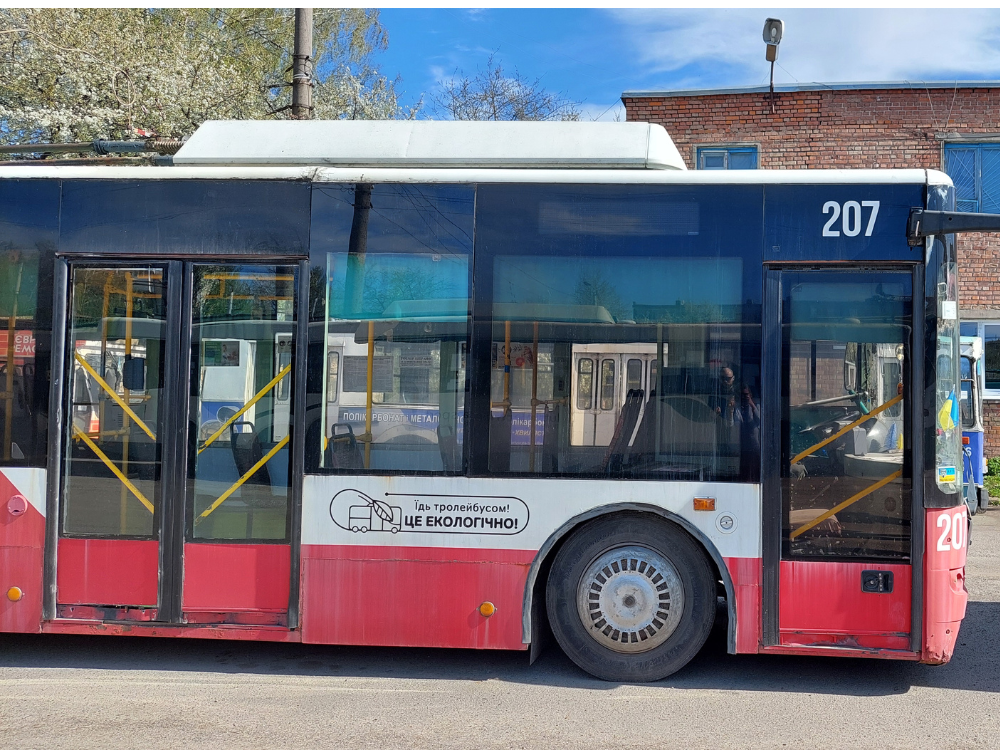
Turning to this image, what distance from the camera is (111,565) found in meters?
5.55

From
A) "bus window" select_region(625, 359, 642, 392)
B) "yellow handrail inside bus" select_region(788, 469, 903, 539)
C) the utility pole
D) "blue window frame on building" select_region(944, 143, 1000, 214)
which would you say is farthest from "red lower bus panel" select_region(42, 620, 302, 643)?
"blue window frame on building" select_region(944, 143, 1000, 214)

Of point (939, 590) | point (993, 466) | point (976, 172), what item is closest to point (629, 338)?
point (939, 590)

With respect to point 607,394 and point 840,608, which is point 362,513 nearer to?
point 607,394

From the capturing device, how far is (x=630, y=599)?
5379 mm

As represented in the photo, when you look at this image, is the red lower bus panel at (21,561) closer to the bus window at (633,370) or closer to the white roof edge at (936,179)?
the bus window at (633,370)

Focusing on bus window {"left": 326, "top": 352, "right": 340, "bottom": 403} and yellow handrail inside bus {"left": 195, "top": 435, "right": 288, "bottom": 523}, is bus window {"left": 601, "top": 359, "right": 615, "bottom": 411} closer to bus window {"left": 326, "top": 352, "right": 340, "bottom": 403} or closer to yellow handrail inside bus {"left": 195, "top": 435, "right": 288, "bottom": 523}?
bus window {"left": 326, "top": 352, "right": 340, "bottom": 403}

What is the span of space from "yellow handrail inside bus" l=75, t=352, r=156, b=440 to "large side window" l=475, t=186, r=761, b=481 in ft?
6.93

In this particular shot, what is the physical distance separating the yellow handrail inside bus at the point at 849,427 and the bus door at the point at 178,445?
3013mm

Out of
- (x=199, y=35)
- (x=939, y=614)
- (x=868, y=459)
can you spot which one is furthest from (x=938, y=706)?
(x=199, y=35)

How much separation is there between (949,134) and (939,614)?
1406 cm

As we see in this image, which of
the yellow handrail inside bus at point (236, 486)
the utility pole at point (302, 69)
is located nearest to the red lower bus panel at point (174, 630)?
the yellow handrail inside bus at point (236, 486)

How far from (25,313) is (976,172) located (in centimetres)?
1636

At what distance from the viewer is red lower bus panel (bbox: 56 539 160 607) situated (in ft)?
18.1

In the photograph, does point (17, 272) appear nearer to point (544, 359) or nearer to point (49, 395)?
point (49, 395)
